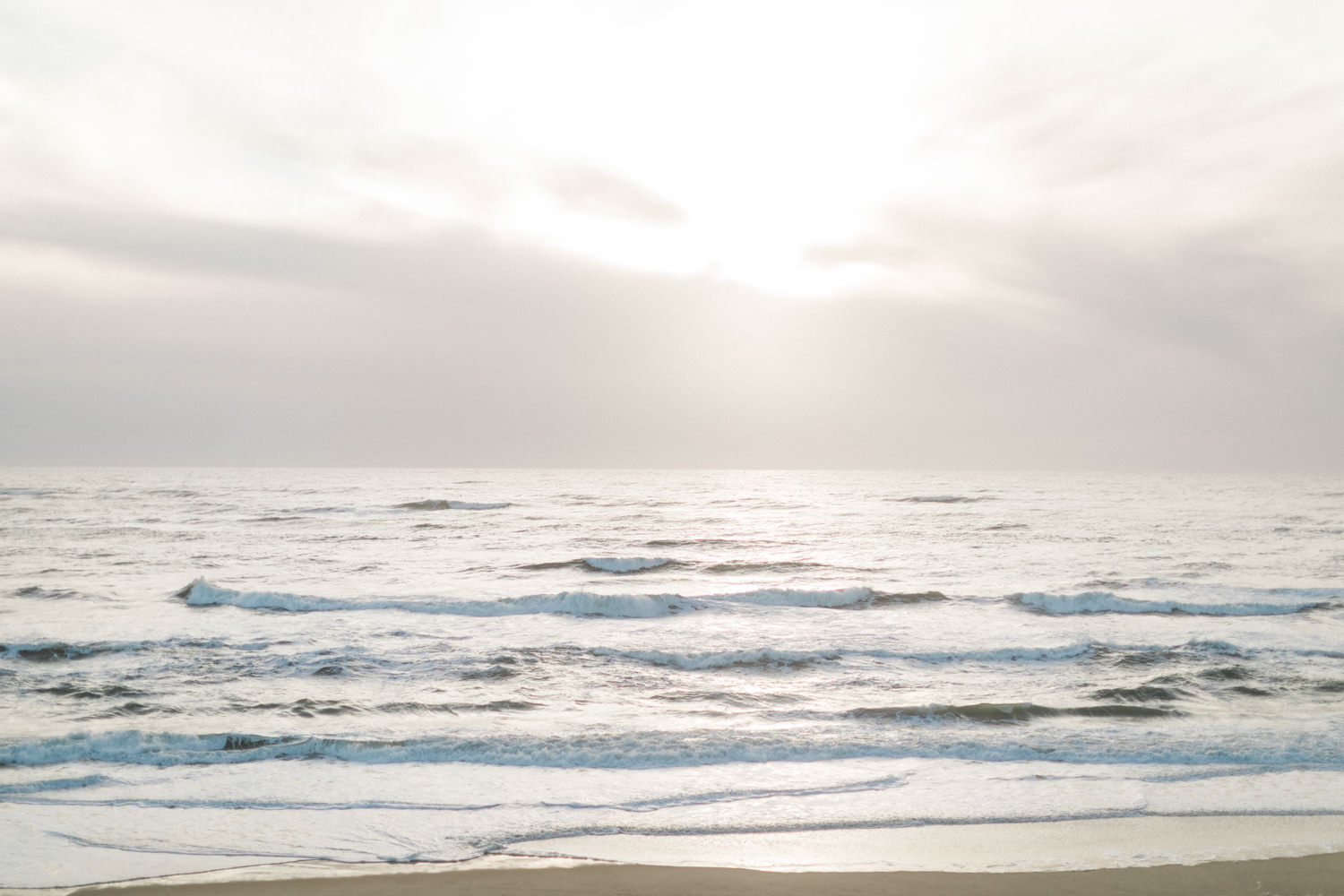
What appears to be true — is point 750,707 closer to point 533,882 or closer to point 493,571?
point 533,882

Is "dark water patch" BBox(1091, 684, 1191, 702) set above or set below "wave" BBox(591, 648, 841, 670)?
above

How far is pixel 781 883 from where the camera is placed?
6.23 meters

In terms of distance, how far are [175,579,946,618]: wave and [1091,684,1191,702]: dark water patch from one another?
9007mm

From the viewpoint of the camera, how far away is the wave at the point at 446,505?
187 feet

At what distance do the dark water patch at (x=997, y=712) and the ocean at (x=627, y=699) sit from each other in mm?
48

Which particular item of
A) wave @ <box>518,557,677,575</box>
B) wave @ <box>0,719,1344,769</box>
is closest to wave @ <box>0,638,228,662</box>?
Answer: wave @ <box>0,719,1344,769</box>

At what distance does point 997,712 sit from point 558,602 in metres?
12.5

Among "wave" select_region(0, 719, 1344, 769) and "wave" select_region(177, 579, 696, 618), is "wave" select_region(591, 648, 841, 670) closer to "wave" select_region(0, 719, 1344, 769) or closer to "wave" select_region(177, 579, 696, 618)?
"wave" select_region(0, 719, 1344, 769)

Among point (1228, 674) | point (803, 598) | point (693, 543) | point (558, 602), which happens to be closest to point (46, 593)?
point (558, 602)

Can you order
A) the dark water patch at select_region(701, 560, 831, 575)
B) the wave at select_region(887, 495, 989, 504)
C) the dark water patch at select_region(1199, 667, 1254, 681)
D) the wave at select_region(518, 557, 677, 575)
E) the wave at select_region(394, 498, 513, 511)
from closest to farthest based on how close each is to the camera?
the dark water patch at select_region(1199, 667, 1254, 681), the dark water patch at select_region(701, 560, 831, 575), the wave at select_region(518, 557, 677, 575), the wave at select_region(394, 498, 513, 511), the wave at select_region(887, 495, 989, 504)

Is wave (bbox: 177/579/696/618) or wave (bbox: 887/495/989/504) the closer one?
wave (bbox: 177/579/696/618)

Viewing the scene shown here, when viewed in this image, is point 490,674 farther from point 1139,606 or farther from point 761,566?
point 1139,606

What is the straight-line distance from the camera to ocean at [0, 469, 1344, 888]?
302 inches

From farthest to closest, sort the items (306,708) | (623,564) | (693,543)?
(693,543) → (623,564) → (306,708)
